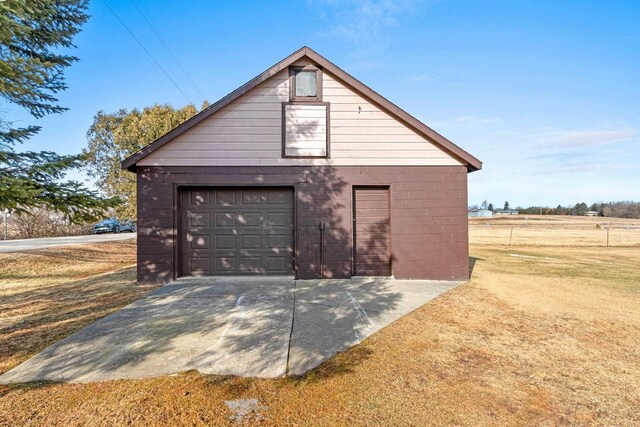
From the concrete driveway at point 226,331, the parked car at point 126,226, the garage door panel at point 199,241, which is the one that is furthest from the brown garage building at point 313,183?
the parked car at point 126,226

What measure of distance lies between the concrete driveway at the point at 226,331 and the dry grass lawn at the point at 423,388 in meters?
0.25

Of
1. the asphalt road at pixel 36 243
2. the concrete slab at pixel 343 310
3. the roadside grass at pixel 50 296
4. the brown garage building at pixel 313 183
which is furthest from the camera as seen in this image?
the asphalt road at pixel 36 243

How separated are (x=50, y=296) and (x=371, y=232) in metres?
7.45

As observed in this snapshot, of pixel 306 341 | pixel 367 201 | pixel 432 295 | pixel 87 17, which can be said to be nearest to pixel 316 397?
pixel 306 341

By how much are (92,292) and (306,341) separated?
18.4 ft

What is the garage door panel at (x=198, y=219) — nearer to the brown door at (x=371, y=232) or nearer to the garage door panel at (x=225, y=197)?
the garage door panel at (x=225, y=197)

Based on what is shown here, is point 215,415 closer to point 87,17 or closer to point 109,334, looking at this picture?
point 109,334

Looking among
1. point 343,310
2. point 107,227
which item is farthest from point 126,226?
point 343,310

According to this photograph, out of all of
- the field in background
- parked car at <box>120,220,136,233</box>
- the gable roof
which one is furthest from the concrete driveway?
parked car at <box>120,220,136,233</box>

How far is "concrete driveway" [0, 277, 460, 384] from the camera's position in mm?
3436

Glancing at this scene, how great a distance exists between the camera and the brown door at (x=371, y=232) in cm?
815

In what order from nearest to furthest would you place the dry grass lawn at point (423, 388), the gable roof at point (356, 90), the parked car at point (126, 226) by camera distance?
the dry grass lawn at point (423, 388), the gable roof at point (356, 90), the parked car at point (126, 226)

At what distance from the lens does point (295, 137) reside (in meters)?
8.03

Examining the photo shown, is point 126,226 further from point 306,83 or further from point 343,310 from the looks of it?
point 343,310
